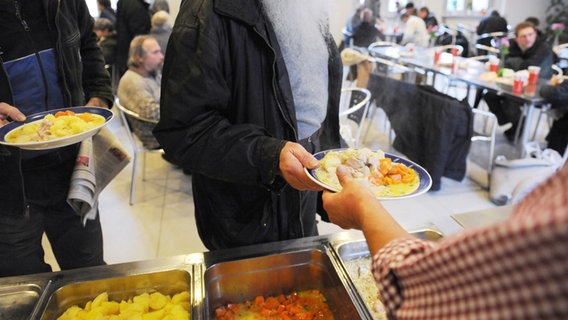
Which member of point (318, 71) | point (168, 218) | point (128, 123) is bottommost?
point (168, 218)

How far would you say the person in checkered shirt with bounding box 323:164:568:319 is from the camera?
35cm

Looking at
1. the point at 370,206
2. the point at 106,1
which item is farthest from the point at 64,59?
the point at 106,1

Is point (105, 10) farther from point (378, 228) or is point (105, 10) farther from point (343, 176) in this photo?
point (378, 228)

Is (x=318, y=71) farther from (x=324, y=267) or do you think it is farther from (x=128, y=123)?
(x=128, y=123)

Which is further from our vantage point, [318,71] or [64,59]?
[64,59]

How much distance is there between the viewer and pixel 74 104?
1.61 metres

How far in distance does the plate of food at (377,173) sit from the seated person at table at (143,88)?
84.0 inches

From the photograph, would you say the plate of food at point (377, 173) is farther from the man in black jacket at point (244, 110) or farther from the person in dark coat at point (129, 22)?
the person in dark coat at point (129, 22)

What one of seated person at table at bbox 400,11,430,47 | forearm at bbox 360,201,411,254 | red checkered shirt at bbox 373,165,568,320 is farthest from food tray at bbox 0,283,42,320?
seated person at table at bbox 400,11,430,47

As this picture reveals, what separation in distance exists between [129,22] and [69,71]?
14.1ft

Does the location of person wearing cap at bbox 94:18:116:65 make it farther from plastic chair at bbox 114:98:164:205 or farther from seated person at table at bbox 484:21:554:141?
seated person at table at bbox 484:21:554:141

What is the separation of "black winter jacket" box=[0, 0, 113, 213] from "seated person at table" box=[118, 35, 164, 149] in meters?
1.23

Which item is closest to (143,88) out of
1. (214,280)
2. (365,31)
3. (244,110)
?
(244,110)

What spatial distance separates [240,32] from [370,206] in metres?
0.63
